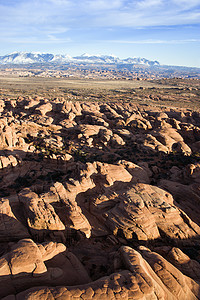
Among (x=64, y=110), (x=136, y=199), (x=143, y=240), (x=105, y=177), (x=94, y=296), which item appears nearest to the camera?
(x=94, y=296)

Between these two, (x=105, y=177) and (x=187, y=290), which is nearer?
(x=187, y=290)

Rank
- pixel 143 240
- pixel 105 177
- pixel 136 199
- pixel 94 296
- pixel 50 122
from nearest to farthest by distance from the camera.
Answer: pixel 94 296 < pixel 143 240 < pixel 136 199 < pixel 105 177 < pixel 50 122

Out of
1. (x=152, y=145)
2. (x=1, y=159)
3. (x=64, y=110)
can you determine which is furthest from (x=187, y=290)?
(x=64, y=110)

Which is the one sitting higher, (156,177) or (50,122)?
(50,122)

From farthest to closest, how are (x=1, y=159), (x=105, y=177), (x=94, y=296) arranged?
(x=1, y=159) < (x=105, y=177) < (x=94, y=296)

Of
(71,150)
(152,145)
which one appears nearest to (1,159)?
(71,150)

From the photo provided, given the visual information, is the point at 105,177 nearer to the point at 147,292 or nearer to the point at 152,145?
the point at 147,292

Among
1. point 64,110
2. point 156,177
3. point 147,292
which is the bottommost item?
point 156,177

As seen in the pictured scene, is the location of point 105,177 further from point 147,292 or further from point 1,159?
point 1,159

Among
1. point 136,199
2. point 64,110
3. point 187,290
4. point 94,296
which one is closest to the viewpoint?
point 94,296
